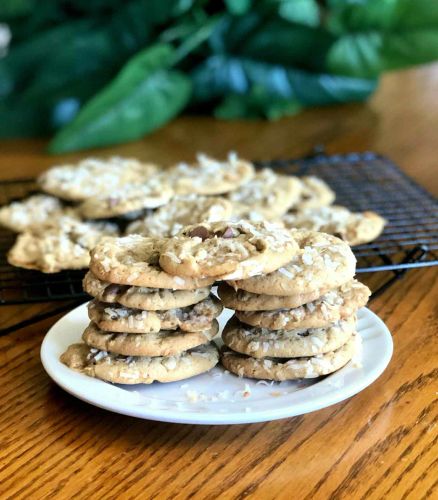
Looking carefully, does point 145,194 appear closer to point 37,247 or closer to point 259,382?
point 37,247

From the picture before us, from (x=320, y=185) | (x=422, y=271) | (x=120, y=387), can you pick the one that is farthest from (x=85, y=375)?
(x=320, y=185)

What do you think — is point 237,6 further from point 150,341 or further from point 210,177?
point 150,341

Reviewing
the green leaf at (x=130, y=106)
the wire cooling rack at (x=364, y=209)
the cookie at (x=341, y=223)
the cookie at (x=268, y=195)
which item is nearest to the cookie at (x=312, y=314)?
the wire cooling rack at (x=364, y=209)

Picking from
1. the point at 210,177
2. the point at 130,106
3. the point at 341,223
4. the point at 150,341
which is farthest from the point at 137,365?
the point at 130,106

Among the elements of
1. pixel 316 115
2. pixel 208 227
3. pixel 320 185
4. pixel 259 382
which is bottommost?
pixel 316 115

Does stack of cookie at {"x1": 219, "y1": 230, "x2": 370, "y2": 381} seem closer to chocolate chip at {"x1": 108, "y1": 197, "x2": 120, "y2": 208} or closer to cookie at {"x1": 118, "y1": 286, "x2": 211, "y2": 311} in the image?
cookie at {"x1": 118, "y1": 286, "x2": 211, "y2": 311}

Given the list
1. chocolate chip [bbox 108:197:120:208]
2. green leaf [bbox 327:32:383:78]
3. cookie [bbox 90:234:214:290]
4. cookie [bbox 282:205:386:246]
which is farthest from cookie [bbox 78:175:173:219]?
green leaf [bbox 327:32:383:78]
